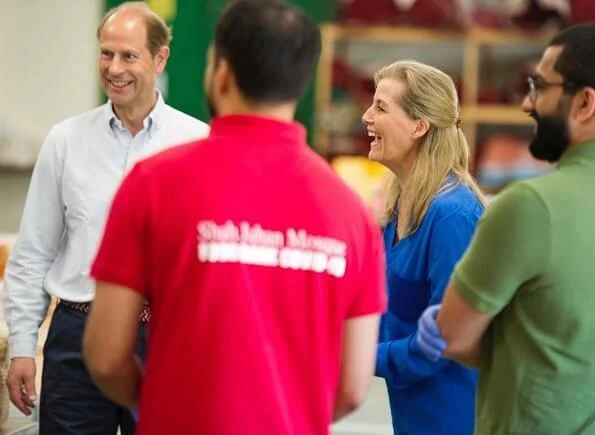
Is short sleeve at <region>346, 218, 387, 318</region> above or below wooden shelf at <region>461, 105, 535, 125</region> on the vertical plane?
above

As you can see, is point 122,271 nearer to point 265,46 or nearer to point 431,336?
point 265,46

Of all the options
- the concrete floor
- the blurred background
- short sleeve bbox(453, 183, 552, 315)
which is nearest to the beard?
short sleeve bbox(453, 183, 552, 315)

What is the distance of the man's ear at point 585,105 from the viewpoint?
2279mm

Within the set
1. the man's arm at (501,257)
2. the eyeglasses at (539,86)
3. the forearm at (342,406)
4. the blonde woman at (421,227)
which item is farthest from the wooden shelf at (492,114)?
the forearm at (342,406)

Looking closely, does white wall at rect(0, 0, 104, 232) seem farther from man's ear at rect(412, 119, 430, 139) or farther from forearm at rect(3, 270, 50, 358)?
man's ear at rect(412, 119, 430, 139)

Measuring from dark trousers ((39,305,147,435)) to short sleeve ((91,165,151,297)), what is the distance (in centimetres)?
118

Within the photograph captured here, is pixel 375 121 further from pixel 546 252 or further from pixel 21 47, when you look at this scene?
pixel 21 47

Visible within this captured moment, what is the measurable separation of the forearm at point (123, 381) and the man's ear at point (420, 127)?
131 centimetres

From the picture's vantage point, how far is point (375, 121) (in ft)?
10.4

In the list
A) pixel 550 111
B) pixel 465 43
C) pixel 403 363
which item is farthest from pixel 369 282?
pixel 465 43

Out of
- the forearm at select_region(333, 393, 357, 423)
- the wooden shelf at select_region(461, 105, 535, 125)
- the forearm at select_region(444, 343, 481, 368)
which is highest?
the forearm at select_region(333, 393, 357, 423)

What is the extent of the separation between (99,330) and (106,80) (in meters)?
1.35

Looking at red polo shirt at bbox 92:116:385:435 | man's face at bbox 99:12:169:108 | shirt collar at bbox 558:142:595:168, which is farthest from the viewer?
man's face at bbox 99:12:169:108

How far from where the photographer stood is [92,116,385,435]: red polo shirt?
1925mm
